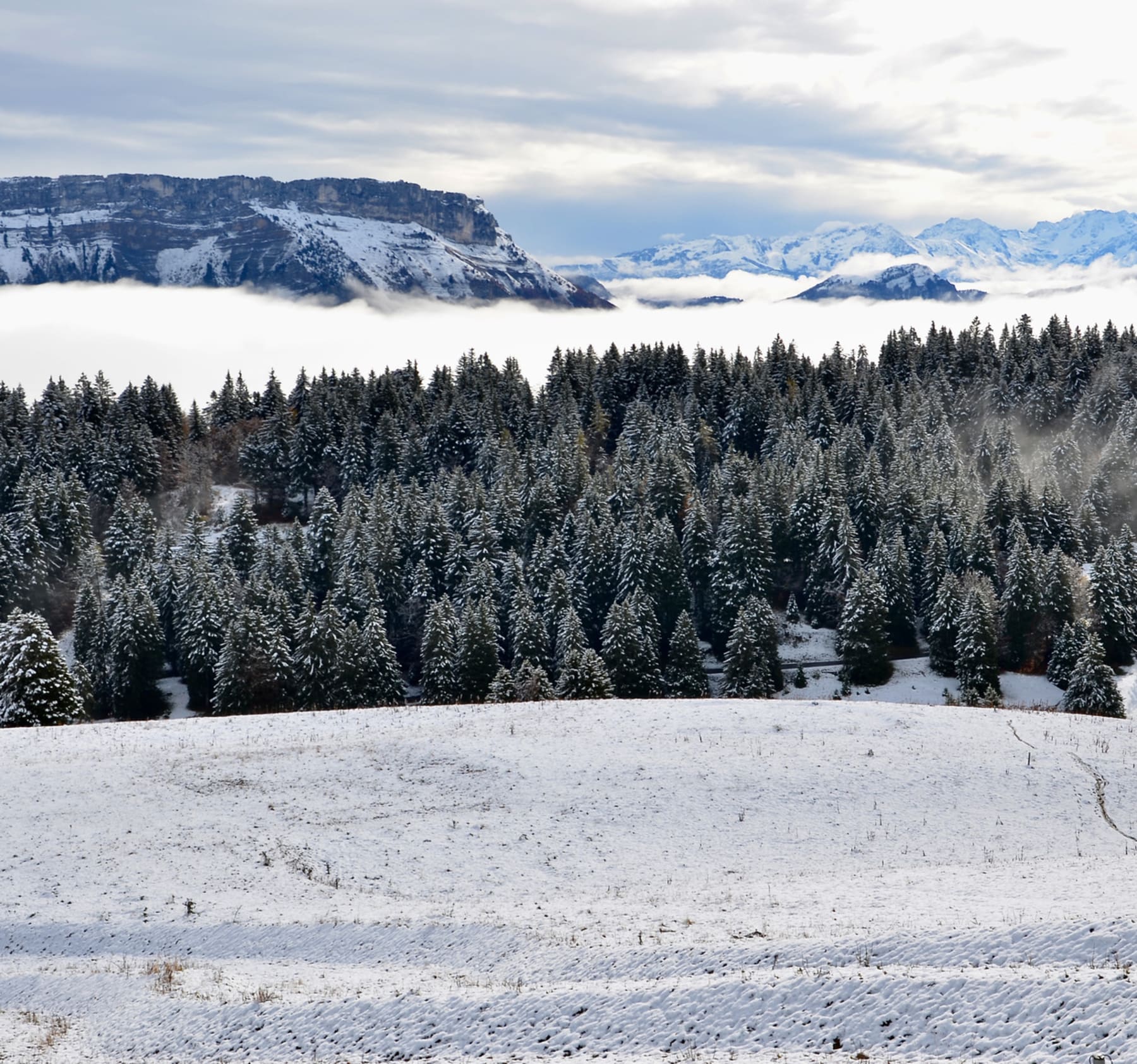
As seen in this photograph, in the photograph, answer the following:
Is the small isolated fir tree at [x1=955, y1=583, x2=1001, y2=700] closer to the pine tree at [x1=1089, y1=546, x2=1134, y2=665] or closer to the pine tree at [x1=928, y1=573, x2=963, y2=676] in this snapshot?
the pine tree at [x1=928, y1=573, x2=963, y2=676]

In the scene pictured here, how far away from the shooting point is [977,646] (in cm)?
6719

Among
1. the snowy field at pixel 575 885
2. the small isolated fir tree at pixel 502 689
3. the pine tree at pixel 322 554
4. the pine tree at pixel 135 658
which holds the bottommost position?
the pine tree at pixel 135 658

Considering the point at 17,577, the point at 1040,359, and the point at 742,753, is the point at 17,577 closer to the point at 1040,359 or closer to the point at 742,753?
the point at 742,753

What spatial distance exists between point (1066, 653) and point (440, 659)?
43876 mm

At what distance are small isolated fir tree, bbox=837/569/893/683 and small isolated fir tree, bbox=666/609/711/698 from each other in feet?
36.4

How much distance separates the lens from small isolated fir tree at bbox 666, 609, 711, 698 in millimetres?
66625

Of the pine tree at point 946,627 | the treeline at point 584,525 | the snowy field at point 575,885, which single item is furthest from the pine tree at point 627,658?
the snowy field at point 575,885

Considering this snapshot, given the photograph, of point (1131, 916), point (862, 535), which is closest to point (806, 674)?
point (862, 535)

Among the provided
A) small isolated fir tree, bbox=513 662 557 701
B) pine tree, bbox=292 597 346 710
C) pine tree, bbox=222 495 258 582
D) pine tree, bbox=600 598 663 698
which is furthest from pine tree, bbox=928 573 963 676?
pine tree, bbox=222 495 258 582

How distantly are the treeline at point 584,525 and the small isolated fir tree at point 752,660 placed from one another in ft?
0.76

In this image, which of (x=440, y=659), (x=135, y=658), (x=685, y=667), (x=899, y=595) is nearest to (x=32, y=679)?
(x=440, y=659)

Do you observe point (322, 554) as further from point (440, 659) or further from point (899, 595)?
point (899, 595)

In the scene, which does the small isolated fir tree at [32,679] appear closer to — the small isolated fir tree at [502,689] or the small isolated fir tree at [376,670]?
the small isolated fir tree at [376,670]

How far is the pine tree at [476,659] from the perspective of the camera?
63594mm
